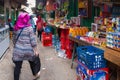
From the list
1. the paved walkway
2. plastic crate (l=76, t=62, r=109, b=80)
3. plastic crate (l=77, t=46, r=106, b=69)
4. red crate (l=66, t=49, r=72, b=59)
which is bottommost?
the paved walkway

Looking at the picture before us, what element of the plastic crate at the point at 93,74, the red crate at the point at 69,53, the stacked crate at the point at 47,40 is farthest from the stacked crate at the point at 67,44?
the plastic crate at the point at 93,74

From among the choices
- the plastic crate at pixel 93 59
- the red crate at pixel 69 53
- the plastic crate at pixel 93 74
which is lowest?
the red crate at pixel 69 53

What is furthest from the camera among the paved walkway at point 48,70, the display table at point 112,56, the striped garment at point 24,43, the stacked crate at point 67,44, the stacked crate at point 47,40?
the stacked crate at point 47,40

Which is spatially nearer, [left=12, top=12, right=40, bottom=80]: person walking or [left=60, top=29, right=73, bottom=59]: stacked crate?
[left=12, top=12, right=40, bottom=80]: person walking

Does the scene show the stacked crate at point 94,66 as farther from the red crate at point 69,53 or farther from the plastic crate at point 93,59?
the red crate at point 69,53

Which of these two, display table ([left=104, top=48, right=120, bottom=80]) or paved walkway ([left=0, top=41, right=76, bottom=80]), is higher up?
display table ([left=104, top=48, right=120, bottom=80])

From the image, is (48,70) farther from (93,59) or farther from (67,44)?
(93,59)

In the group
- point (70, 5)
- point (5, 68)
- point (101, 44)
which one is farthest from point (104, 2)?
point (70, 5)

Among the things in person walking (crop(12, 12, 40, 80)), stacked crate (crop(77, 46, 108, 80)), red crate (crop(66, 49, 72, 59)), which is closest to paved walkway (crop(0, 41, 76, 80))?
red crate (crop(66, 49, 72, 59))

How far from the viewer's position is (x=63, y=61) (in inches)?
393

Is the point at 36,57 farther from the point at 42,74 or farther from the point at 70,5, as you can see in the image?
the point at 70,5

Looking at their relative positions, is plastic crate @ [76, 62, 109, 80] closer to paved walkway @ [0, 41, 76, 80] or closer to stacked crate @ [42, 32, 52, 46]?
paved walkway @ [0, 41, 76, 80]

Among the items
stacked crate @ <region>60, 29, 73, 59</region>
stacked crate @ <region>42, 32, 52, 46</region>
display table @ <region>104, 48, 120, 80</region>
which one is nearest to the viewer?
display table @ <region>104, 48, 120, 80</region>

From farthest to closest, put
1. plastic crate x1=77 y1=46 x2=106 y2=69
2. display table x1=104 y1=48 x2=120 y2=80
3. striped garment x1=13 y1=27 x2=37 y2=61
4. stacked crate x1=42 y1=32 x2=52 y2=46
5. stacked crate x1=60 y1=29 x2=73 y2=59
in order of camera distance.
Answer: stacked crate x1=42 y1=32 x2=52 y2=46, stacked crate x1=60 y1=29 x2=73 y2=59, striped garment x1=13 y1=27 x2=37 y2=61, plastic crate x1=77 y1=46 x2=106 y2=69, display table x1=104 y1=48 x2=120 y2=80
